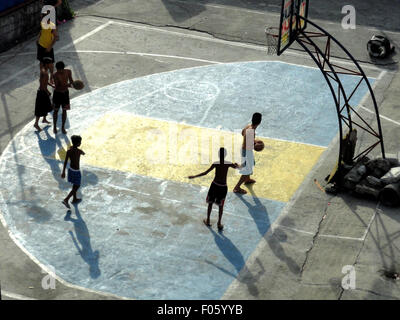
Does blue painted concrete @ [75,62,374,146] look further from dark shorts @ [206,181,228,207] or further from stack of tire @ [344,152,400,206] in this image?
dark shorts @ [206,181,228,207]

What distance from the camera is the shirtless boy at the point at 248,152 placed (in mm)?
16542

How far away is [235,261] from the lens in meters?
14.9

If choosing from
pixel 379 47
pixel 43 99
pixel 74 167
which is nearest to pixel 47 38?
pixel 43 99

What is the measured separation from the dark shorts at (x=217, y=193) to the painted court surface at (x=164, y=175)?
0.81 metres

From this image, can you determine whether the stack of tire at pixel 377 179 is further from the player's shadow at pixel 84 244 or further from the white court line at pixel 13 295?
the white court line at pixel 13 295

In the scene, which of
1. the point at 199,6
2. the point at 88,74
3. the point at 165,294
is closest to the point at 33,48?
the point at 88,74

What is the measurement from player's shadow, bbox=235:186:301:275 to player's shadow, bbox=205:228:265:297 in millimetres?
620

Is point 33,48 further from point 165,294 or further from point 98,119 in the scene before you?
point 165,294

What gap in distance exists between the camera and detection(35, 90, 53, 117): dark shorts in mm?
19234

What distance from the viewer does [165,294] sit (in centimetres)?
1395

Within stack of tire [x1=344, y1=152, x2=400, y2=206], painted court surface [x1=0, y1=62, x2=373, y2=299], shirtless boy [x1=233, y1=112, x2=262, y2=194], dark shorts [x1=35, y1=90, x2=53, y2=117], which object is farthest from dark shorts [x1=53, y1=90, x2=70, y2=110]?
stack of tire [x1=344, y1=152, x2=400, y2=206]

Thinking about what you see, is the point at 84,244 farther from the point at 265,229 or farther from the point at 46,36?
the point at 46,36

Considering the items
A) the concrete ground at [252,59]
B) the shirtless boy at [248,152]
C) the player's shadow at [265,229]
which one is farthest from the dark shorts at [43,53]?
the player's shadow at [265,229]

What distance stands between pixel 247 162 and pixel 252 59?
8.14 meters
